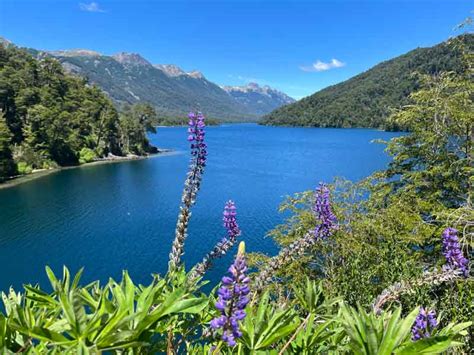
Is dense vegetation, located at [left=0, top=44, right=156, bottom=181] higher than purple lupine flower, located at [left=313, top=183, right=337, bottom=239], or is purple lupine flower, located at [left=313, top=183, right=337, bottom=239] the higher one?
dense vegetation, located at [left=0, top=44, right=156, bottom=181]

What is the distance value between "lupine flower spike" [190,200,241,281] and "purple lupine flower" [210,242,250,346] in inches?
30.8

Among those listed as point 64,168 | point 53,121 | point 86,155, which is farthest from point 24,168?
point 86,155

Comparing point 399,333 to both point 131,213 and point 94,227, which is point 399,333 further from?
point 131,213

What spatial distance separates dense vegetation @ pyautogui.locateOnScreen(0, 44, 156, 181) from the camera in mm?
72188

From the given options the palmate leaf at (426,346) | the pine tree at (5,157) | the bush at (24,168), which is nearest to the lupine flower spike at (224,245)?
the palmate leaf at (426,346)

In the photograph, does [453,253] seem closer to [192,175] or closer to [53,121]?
[192,175]

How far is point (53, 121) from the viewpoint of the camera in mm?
77938

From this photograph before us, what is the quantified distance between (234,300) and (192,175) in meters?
1.58

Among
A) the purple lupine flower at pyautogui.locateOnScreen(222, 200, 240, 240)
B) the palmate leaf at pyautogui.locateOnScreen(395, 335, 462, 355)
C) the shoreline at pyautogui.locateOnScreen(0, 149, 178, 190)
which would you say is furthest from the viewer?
the shoreline at pyautogui.locateOnScreen(0, 149, 178, 190)

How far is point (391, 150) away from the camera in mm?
22344

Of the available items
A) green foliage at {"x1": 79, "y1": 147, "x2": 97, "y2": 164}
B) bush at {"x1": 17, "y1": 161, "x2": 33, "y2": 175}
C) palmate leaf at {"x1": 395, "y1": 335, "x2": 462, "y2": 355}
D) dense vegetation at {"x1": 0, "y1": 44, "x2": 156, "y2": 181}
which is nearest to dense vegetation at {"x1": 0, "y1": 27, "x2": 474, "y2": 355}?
palmate leaf at {"x1": 395, "y1": 335, "x2": 462, "y2": 355}

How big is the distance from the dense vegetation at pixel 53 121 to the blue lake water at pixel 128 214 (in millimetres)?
7899

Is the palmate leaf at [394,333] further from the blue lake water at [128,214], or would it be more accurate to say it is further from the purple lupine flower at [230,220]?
the blue lake water at [128,214]

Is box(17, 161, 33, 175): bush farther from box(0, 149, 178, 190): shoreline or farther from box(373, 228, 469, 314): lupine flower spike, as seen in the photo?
box(373, 228, 469, 314): lupine flower spike
